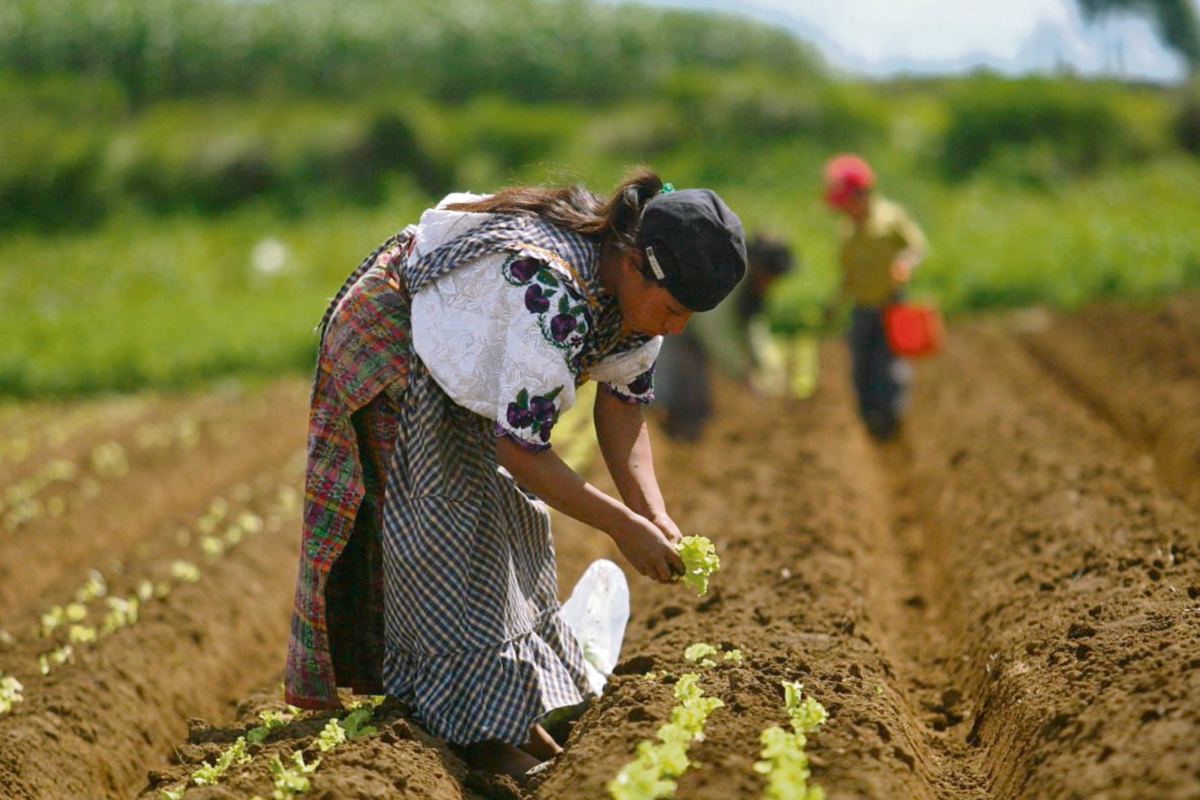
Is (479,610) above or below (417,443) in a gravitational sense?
below

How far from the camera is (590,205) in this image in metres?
3.45

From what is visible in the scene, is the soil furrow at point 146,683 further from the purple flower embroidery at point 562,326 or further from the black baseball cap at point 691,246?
the black baseball cap at point 691,246

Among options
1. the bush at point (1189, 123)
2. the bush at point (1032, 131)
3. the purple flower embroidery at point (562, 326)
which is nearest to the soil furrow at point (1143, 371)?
the purple flower embroidery at point (562, 326)

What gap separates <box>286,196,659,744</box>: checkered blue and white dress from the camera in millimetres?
3459

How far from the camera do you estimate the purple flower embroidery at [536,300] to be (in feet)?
10.4

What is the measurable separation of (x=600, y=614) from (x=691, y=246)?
4.67 ft

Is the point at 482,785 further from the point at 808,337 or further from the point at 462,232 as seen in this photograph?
the point at 808,337

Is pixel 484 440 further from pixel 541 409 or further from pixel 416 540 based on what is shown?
pixel 541 409

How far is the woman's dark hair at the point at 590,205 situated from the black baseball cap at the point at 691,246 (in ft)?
0.34

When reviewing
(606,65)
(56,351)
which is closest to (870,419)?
(56,351)

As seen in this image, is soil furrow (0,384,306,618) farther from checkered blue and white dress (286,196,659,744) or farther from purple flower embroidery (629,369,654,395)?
purple flower embroidery (629,369,654,395)

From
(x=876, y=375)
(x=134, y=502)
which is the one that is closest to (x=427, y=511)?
(x=134, y=502)

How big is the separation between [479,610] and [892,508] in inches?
165

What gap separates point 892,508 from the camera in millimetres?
7293
